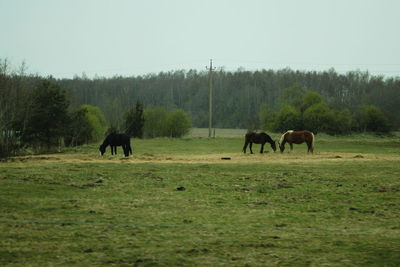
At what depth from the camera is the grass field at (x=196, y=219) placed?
6656mm

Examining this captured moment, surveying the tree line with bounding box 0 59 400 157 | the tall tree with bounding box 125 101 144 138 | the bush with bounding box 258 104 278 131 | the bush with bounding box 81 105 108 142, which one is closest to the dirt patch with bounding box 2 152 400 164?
the tree line with bounding box 0 59 400 157

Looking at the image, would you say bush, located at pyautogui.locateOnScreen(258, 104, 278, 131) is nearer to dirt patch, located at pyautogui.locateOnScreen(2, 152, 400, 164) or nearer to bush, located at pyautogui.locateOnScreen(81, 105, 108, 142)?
bush, located at pyautogui.locateOnScreen(81, 105, 108, 142)

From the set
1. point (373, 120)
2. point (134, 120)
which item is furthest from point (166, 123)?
point (373, 120)

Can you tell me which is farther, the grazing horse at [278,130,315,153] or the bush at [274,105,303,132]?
the bush at [274,105,303,132]

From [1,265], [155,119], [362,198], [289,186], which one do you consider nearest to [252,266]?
[1,265]

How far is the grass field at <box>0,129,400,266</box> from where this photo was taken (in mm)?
6656

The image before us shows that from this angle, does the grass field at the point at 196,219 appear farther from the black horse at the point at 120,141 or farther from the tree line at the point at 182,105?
the tree line at the point at 182,105

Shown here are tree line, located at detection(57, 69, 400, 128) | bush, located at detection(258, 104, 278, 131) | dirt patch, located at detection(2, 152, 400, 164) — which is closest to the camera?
dirt patch, located at detection(2, 152, 400, 164)

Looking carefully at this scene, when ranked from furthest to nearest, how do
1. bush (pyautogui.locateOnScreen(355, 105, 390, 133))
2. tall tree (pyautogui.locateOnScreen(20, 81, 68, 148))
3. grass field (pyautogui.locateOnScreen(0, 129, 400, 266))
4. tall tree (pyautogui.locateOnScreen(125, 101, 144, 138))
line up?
1. bush (pyautogui.locateOnScreen(355, 105, 390, 133))
2. tall tree (pyautogui.locateOnScreen(125, 101, 144, 138))
3. tall tree (pyautogui.locateOnScreen(20, 81, 68, 148))
4. grass field (pyautogui.locateOnScreen(0, 129, 400, 266))

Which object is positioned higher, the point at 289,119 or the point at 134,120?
the point at 289,119

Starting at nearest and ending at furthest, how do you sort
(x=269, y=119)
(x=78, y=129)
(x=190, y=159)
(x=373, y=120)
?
(x=190, y=159)
(x=78, y=129)
(x=373, y=120)
(x=269, y=119)

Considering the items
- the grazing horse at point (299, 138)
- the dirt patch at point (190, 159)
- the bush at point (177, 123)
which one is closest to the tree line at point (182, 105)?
the bush at point (177, 123)

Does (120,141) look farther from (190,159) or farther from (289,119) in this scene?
(289,119)

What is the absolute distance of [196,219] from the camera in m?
9.54
